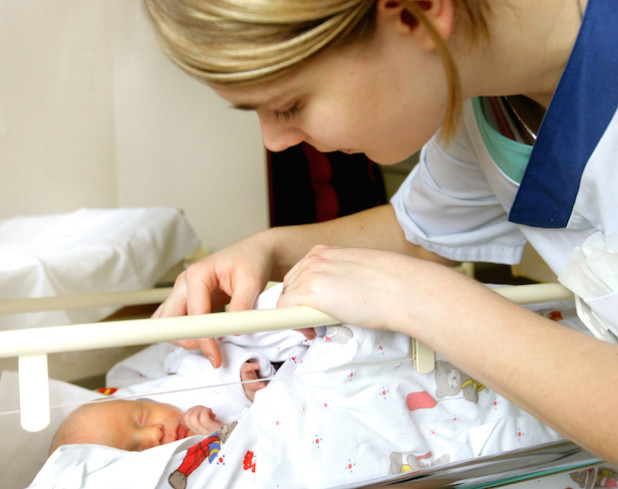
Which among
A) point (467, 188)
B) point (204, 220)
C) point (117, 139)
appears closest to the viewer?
point (467, 188)

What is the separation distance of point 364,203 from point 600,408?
4.26 ft

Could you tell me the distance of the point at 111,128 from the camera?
5.62 ft

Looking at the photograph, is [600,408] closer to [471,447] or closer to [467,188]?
[471,447]

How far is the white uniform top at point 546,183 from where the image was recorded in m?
0.60

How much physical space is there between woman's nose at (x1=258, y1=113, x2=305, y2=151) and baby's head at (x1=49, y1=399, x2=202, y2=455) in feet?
0.97

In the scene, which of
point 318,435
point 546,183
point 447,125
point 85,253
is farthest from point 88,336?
point 85,253

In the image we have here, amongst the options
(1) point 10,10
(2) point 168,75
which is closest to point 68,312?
(1) point 10,10

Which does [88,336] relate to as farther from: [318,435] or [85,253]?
[85,253]

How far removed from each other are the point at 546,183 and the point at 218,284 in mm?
401

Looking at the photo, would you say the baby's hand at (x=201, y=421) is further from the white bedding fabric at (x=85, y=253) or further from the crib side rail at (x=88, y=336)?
the white bedding fabric at (x=85, y=253)

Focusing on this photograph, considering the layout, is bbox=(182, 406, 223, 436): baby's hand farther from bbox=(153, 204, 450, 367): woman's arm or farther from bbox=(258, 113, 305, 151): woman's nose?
bbox=(258, 113, 305, 151): woman's nose

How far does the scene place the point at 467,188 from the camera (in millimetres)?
866

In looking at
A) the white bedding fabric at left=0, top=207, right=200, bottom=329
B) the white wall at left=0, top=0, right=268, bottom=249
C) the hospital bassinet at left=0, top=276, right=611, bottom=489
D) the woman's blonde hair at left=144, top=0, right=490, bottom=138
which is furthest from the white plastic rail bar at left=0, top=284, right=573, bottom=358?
Result: the white wall at left=0, top=0, right=268, bottom=249

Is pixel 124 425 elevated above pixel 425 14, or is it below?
below
